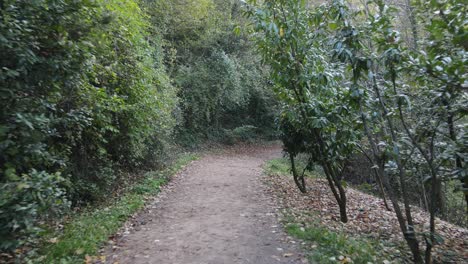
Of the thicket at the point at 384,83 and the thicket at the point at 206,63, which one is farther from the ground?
the thicket at the point at 206,63

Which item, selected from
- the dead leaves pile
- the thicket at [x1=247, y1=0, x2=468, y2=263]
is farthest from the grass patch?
the thicket at [x1=247, y1=0, x2=468, y2=263]

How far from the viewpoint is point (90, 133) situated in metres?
8.69

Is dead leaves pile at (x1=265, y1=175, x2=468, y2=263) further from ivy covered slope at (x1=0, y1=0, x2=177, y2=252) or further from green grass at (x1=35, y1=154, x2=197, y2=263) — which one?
ivy covered slope at (x1=0, y1=0, x2=177, y2=252)

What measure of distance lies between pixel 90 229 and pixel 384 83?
18.6 ft

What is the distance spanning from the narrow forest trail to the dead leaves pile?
2.37 ft

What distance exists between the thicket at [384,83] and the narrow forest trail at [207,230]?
1.99 metres

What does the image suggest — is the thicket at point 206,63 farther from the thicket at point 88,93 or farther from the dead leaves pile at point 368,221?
the dead leaves pile at point 368,221

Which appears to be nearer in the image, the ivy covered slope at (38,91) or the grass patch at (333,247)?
the ivy covered slope at (38,91)

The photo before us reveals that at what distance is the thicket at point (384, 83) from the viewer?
174 inches

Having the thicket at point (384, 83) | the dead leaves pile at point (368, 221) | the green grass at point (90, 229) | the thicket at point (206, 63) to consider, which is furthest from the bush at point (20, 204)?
the thicket at point (206, 63)

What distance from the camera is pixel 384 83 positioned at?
5820mm

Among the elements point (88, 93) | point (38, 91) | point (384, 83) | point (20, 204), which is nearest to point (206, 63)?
point (88, 93)

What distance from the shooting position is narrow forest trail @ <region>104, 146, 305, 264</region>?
5.45 m

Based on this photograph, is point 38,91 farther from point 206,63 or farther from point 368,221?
point 206,63
